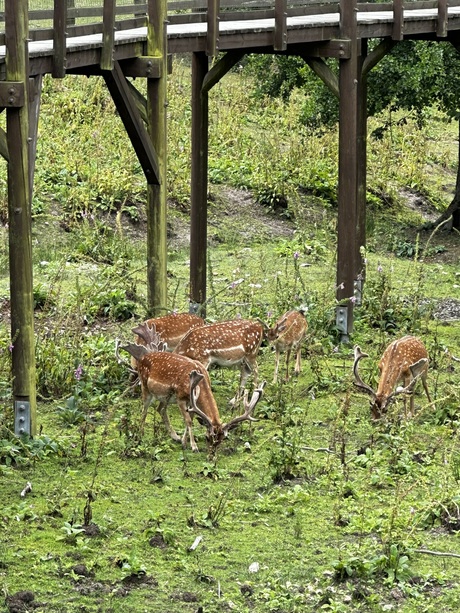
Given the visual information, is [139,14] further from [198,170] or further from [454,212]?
[454,212]

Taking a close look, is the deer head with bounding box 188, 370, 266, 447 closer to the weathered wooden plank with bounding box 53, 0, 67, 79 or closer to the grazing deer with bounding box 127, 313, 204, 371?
the grazing deer with bounding box 127, 313, 204, 371

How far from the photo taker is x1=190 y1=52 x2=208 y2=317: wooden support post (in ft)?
49.8

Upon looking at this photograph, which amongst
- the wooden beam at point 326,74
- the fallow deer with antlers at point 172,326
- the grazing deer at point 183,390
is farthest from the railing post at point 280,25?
the grazing deer at point 183,390

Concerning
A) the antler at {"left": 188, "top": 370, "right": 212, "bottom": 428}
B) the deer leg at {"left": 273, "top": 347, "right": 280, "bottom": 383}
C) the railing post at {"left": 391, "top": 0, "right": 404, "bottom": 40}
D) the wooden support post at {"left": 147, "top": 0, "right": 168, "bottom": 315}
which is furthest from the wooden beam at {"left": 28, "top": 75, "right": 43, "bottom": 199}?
the railing post at {"left": 391, "top": 0, "right": 404, "bottom": 40}

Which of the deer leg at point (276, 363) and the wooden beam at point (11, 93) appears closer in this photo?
the wooden beam at point (11, 93)

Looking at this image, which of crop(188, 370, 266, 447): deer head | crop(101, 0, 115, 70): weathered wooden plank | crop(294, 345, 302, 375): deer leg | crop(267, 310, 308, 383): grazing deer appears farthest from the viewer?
crop(294, 345, 302, 375): deer leg

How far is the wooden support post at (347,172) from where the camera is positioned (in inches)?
592

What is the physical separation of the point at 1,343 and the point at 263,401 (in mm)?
2447

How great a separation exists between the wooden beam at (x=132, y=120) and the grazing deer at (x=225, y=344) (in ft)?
5.36

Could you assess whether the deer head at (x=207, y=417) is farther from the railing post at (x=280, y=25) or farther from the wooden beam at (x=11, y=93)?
the railing post at (x=280, y=25)

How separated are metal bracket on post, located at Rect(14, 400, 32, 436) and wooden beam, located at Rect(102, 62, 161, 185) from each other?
9.34 ft

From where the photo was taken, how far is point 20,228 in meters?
10.9

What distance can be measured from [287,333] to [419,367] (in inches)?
60.6

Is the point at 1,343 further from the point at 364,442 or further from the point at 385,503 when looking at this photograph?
the point at 385,503
